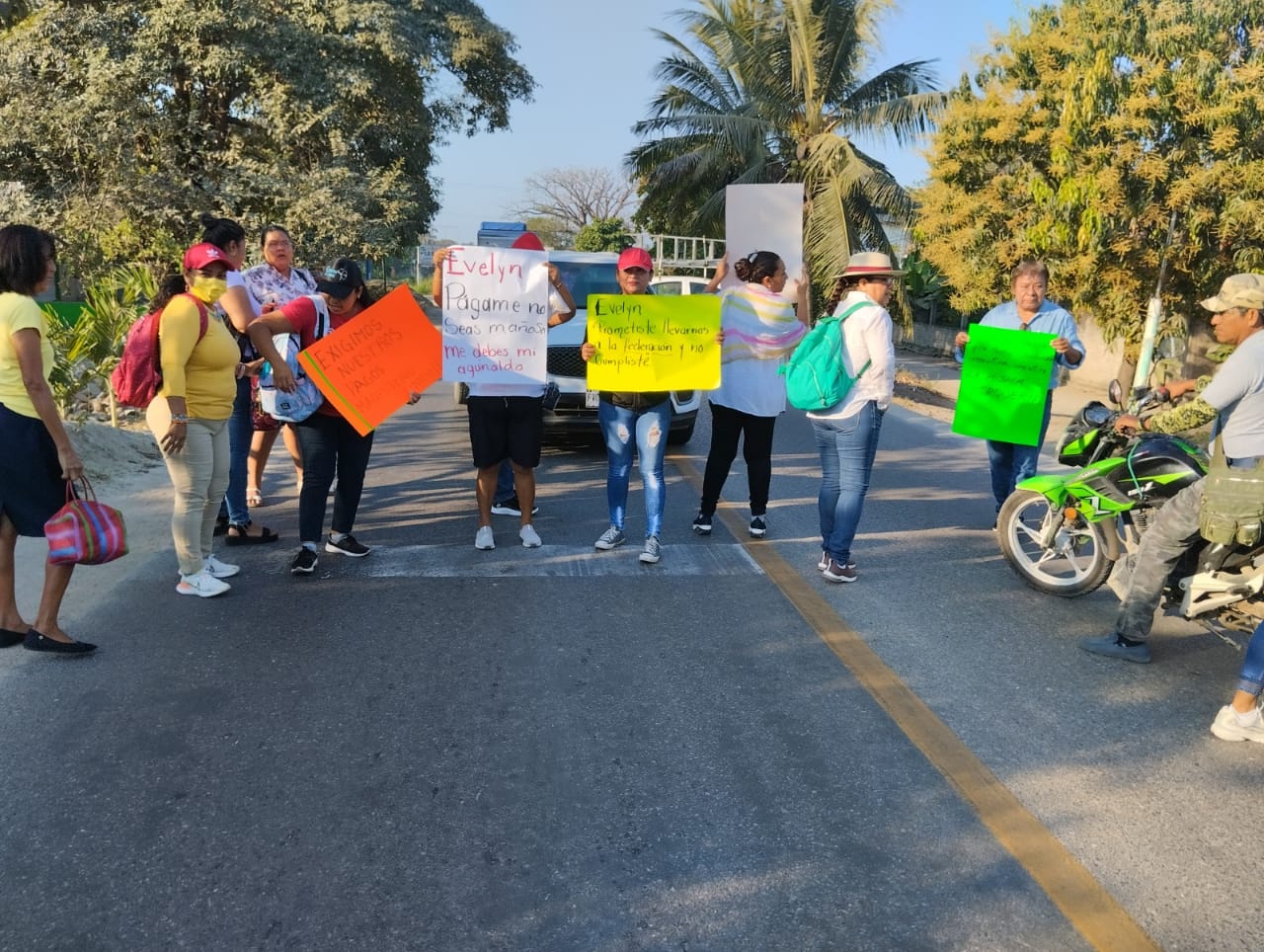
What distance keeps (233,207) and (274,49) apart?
3070mm

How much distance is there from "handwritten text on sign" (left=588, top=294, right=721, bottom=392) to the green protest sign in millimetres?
1681

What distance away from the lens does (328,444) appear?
5.67 m

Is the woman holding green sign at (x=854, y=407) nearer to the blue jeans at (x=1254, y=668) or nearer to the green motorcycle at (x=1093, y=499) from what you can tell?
the green motorcycle at (x=1093, y=499)

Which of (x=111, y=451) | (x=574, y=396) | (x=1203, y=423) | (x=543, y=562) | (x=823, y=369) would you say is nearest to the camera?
(x=1203, y=423)

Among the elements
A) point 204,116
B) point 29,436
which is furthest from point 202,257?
point 204,116

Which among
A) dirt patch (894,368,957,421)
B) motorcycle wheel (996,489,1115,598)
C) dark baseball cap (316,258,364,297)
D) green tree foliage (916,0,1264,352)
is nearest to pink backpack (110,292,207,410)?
dark baseball cap (316,258,364,297)

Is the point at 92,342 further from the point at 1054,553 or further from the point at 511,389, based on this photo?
the point at 1054,553

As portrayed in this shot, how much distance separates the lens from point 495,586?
213 inches

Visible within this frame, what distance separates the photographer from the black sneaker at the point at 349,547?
591cm

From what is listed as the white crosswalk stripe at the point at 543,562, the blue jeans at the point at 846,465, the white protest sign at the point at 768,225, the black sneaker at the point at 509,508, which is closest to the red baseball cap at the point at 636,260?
the white protest sign at the point at 768,225

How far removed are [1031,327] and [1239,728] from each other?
3090 mm

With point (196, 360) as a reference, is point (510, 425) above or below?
below

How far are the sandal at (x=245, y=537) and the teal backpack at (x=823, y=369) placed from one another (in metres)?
3.38

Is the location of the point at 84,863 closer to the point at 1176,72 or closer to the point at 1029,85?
the point at 1176,72
